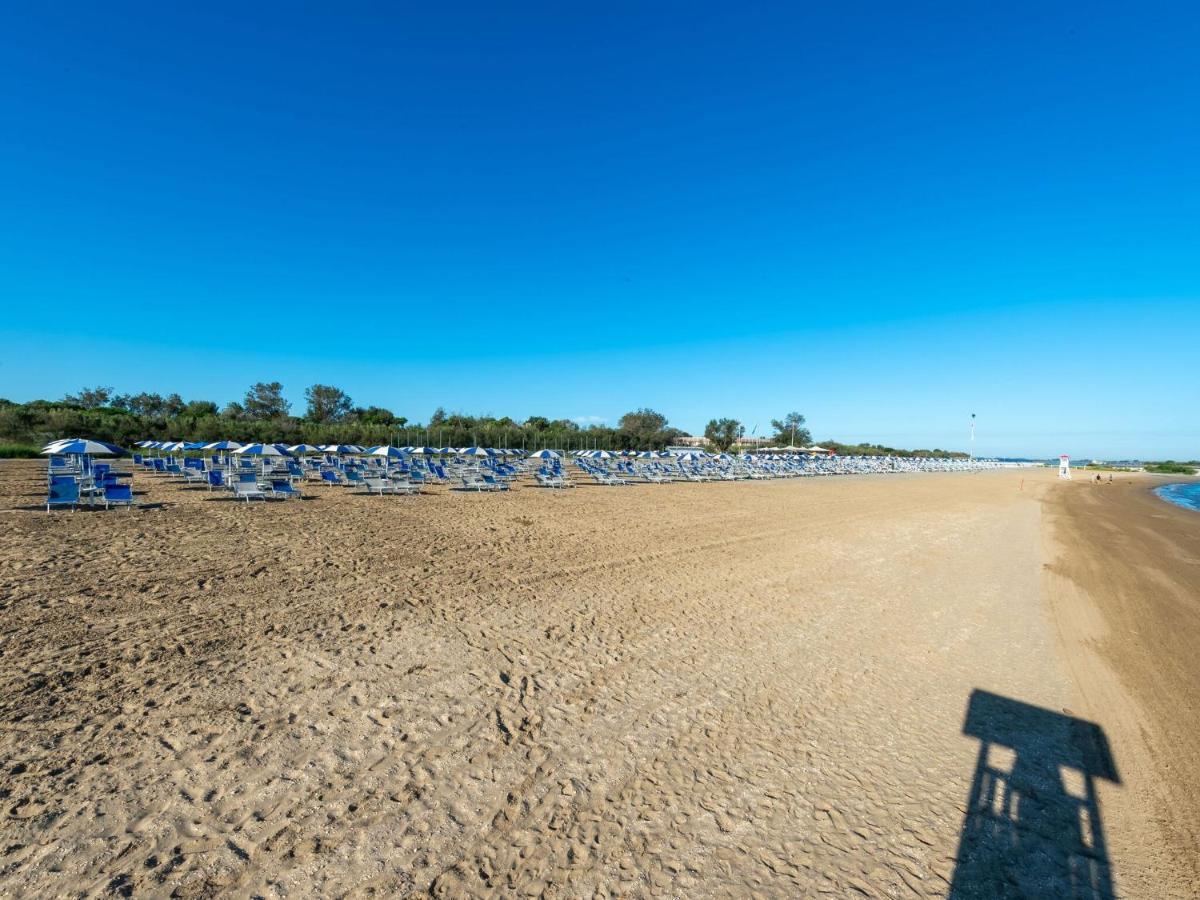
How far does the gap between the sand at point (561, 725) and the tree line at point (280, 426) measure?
32930 millimetres

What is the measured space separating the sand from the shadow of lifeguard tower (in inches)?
0.9

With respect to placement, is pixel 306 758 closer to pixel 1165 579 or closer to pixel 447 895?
pixel 447 895

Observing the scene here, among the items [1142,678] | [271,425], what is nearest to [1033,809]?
[1142,678]

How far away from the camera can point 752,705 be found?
3867mm

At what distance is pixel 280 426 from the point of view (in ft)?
145

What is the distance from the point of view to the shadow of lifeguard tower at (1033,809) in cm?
241

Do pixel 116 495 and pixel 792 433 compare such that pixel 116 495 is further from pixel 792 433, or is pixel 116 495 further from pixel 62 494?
pixel 792 433

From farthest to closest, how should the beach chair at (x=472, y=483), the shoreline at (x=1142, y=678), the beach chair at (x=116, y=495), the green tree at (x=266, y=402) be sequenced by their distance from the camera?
the green tree at (x=266, y=402), the beach chair at (x=472, y=483), the beach chair at (x=116, y=495), the shoreline at (x=1142, y=678)

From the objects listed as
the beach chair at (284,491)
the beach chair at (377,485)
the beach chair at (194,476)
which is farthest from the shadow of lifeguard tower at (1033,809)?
the beach chair at (194,476)

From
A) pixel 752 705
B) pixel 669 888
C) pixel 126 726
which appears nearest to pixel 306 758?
pixel 126 726

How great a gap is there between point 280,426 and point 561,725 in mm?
48736

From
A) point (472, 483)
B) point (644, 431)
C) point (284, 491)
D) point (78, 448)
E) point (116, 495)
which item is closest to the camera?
point (116, 495)

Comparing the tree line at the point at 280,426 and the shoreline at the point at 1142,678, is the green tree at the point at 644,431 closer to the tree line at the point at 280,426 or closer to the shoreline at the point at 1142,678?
the tree line at the point at 280,426

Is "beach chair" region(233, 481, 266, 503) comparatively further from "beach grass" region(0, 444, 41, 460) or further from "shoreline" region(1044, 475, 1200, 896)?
"beach grass" region(0, 444, 41, 460)
